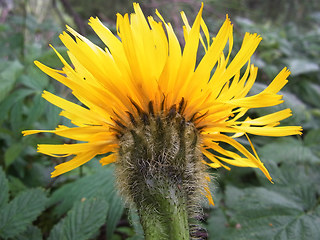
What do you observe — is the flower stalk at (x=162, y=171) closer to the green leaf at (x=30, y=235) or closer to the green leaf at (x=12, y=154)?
the green leaf at (x=30, y=235)

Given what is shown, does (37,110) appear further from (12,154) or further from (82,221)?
(82,221)

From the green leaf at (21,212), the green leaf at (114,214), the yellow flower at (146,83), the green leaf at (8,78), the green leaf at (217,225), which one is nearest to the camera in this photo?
the yellow flower at (146,83)

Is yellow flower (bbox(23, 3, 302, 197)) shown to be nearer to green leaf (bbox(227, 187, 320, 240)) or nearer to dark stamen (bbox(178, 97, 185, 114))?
dark stamen (bbox(178, 97, 185, 114))

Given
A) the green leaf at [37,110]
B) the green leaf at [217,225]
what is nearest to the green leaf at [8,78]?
the green leaf at [37,110]

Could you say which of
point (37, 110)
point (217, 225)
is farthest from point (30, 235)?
point (217, 225)

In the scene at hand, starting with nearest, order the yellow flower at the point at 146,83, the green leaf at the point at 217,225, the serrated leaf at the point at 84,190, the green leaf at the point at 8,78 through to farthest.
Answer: the yellow flower at the point at 146,83
the serrated leaf at the point at 84,190
the green leaf at the point at 217,225
the green leaf at the point at 8,78

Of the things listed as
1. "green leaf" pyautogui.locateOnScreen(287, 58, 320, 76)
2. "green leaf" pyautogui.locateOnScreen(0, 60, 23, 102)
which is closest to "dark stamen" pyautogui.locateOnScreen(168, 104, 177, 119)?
"green leaf" pyautogui.locateOnScreen(0, 60, 23, 102)
